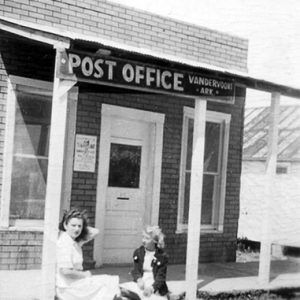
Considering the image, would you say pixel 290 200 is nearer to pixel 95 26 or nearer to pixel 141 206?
pixel 141 206

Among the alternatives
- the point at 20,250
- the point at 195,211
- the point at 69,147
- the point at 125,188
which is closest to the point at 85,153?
the point at 69,147

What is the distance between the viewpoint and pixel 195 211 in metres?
7.45

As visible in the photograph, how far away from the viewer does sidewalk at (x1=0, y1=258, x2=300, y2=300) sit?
22.0ft

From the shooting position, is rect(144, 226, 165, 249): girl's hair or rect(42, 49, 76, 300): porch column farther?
rect(144, 226, 165, 249): girl's hair

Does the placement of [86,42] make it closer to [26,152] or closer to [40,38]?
[40,38]

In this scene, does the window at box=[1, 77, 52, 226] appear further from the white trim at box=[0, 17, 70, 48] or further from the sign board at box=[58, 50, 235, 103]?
the sign board at box=[58, 50, 235, 103]

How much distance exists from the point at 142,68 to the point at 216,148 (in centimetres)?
403

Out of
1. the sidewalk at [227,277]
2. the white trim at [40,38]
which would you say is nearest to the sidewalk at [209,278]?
the sidewalk at [227,277]

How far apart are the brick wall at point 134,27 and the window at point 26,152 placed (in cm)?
103

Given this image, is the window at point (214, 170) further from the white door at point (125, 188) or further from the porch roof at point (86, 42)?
the porch roof at point (86, 42)

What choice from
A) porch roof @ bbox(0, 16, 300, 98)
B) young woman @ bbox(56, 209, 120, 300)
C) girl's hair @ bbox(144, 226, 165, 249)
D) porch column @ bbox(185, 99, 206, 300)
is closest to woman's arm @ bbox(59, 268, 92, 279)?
young woman @ bbox(56, 209, 120, 300)

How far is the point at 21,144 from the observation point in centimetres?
801

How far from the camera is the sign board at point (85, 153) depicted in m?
8.59

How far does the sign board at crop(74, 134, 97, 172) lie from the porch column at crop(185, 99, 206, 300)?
1.92 m
